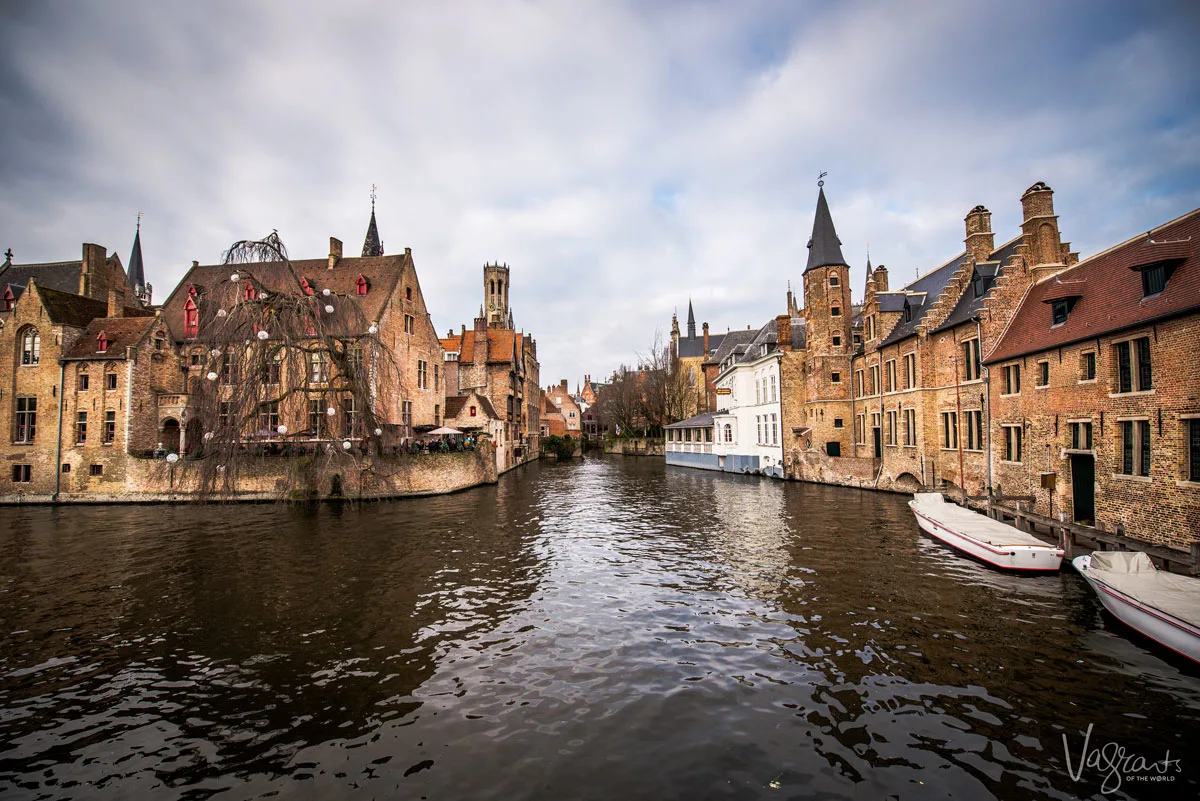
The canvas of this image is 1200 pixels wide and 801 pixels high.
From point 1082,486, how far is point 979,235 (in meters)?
13.7

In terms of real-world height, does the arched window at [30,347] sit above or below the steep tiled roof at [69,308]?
below

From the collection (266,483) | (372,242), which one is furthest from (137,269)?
(266,483)

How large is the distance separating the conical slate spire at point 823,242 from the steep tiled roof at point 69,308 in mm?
40615

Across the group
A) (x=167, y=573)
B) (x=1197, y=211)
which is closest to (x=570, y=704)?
(x=167, y=573)

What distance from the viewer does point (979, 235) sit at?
24500mm

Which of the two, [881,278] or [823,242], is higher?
[823,242]

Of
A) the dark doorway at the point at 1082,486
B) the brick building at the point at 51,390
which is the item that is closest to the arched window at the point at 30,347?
the brick building at the point at 51,390

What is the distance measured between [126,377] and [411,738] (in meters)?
30.0

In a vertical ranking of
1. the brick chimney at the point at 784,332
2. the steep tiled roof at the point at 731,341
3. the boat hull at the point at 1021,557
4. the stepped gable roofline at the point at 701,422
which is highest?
the steep tiled roof at the point at 731,341

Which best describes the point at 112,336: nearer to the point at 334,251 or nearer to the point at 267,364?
the point at 334,251

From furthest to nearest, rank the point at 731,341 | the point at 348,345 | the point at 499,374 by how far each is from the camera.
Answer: the point at 731,341 < the point at 499,374 < the point at 348,345

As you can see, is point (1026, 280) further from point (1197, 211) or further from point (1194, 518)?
point (1194, 518)

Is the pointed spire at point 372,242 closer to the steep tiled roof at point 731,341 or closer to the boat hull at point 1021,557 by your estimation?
the steep tiled roof at point 731,341

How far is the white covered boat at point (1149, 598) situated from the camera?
7922mm
